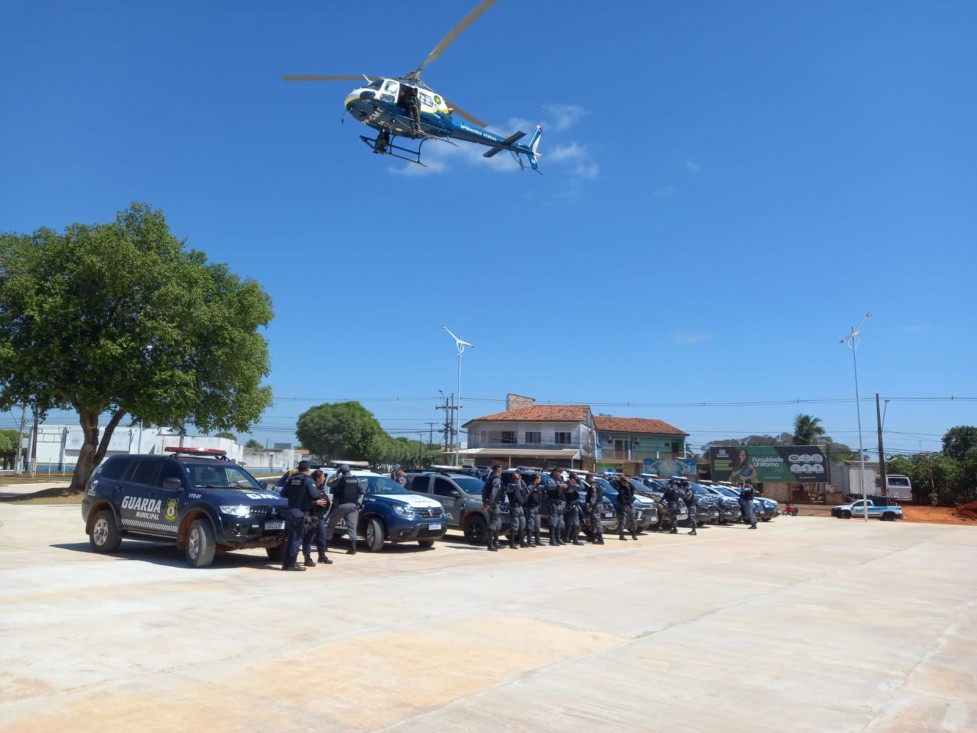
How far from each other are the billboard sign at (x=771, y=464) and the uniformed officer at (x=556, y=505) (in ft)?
143

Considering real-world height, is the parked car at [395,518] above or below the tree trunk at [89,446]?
below

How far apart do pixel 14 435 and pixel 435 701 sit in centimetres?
9962

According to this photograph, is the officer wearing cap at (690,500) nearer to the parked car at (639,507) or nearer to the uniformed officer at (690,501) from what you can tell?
the uniformed officer at (690,501)

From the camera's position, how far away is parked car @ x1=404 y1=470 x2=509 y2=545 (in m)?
18.1

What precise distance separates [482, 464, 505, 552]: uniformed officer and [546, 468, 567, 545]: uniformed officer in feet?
6.94

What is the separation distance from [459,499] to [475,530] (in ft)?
2.78

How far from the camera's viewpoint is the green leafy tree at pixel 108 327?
87.8 ft

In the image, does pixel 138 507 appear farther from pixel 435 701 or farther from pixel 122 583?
pixel 435 701

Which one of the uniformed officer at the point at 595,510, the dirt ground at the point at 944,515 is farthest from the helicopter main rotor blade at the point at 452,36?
the dirt ground at the point at 944,515

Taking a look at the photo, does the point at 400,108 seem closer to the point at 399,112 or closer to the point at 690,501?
the point at 399,112

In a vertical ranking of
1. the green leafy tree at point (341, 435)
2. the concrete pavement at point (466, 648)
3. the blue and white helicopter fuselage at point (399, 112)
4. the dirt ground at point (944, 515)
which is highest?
the blue and white helicopter fuselage at point (399, 112)

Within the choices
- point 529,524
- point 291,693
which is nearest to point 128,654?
point 291,693

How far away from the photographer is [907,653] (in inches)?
307

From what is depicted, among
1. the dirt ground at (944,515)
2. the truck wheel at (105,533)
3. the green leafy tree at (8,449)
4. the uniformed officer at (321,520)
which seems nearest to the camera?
the uniformed officer at (321,520)
